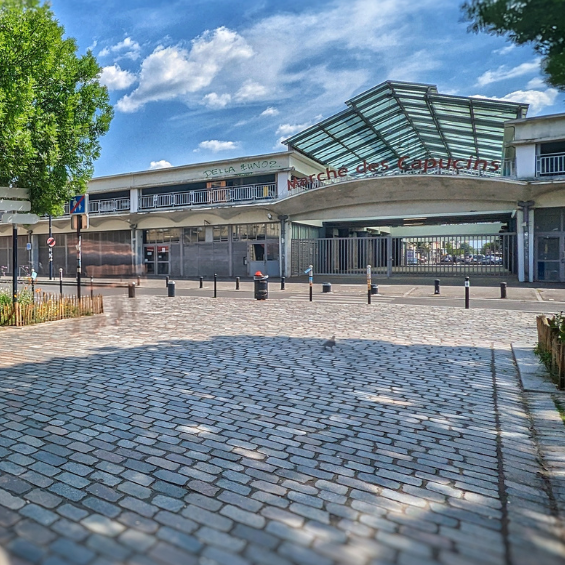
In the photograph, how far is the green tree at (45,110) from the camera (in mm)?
Answer: 7969

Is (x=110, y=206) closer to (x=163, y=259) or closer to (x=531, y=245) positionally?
(x=163, y=259)

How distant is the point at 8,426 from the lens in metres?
4.06

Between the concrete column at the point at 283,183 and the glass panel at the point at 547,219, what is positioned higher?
the concrete column at the point at 283,183

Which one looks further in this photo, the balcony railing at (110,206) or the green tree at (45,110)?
the balcony railing at (110,206)

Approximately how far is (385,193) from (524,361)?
21.0 metres

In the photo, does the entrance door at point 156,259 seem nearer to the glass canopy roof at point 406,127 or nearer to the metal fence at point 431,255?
the metal fence at point 431,255

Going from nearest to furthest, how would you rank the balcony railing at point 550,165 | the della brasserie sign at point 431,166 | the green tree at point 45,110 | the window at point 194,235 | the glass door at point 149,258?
the green tree at point 45,110 → the balcony railing at point 550,165 → the della brasserie sign at point 431,166 → the window at point 194,235 → the glass door at point 149,258

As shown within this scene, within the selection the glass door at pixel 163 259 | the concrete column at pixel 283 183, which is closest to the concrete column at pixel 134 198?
the glass door at pixel 163 259

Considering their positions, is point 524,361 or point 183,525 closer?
point 183,525

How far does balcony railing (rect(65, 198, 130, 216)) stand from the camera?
1359 inches

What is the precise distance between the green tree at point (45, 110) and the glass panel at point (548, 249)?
21894 millimetres

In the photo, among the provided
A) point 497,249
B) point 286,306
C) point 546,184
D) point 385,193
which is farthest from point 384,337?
point 497,249

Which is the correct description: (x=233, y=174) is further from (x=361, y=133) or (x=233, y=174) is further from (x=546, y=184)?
(x=546, y=184)

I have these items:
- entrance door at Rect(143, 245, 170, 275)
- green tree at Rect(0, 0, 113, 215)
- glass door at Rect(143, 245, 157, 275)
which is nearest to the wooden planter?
green tree at Rect(0, 0, 113, 215)
